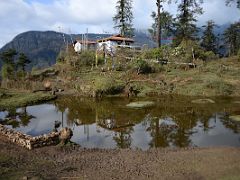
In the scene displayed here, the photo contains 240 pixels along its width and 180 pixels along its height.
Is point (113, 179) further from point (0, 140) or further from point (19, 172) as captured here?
point (0, 140)

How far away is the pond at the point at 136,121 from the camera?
784 inches

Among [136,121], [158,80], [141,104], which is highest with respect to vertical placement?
[158,80]

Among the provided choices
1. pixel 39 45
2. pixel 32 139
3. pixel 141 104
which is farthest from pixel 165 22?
pixel 39 45

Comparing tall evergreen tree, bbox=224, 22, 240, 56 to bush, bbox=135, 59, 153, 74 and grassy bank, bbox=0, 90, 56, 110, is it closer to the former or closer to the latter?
bush, bbox=135, 59, 153, 74

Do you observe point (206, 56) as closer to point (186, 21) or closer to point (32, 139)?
point (186, 21)

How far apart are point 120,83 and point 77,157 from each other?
2110 cm

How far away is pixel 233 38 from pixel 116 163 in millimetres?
53699

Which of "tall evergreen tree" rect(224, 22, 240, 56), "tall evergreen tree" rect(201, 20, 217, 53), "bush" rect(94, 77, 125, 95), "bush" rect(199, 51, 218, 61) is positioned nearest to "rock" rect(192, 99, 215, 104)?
"bush" rect(94, 77, 125, 95)

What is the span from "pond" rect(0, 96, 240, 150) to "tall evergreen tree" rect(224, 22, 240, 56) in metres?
33.8

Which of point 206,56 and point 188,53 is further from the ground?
point 188,53

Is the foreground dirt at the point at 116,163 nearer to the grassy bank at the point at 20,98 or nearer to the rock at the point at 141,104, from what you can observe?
the rock at the point at 141,104

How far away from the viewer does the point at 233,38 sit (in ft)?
204

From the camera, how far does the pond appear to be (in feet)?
65.3

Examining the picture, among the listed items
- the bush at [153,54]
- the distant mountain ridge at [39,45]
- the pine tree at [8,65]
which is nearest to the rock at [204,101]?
the bush at [153,54]
